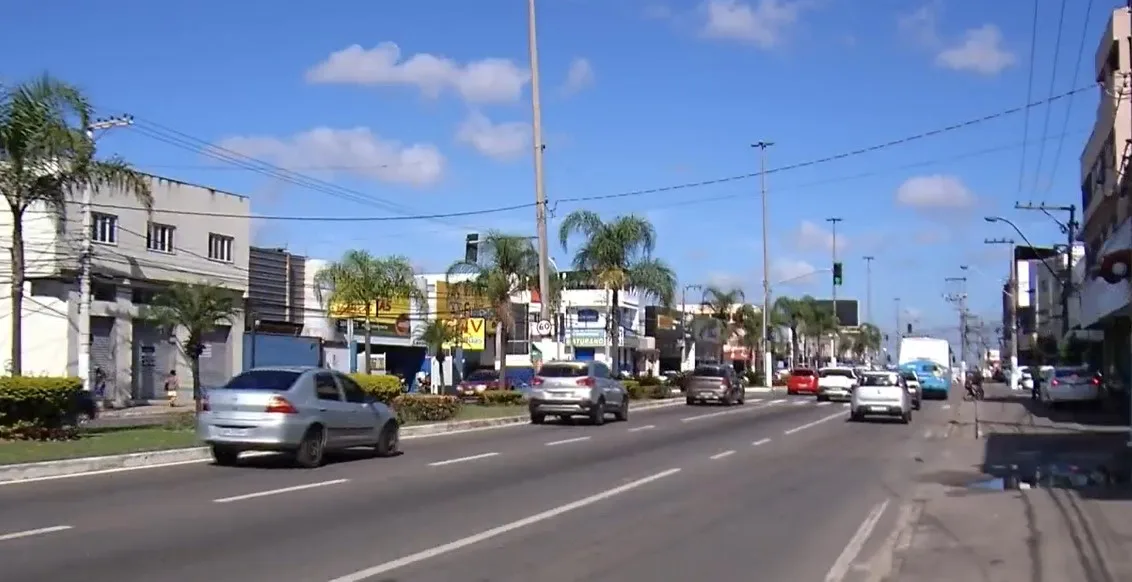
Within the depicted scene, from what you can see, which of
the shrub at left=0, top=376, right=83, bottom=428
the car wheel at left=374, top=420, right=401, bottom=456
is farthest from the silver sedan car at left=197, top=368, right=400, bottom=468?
the shrub at left=0, top=376, right=83, bottom=428

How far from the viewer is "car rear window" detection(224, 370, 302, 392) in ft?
60.9

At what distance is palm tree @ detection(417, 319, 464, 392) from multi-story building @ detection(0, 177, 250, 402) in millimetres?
12227

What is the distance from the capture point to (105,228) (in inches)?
1736

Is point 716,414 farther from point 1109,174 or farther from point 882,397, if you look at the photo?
point 1109,174

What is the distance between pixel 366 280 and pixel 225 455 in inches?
1325

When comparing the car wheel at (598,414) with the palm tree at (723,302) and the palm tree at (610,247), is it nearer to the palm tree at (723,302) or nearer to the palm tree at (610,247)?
the palm tree at (610,247)

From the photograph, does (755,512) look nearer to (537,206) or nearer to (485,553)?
(485,553)

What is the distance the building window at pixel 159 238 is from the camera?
1821 inches

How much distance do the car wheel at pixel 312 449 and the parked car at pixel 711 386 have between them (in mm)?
Result: 31229

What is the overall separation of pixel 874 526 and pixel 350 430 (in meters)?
9.82

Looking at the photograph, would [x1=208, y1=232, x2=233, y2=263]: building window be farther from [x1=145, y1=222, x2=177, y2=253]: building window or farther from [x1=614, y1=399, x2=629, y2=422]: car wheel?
[x1=614, y1=399, x2=629, y2=422]: car wheel

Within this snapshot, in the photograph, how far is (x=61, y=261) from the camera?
41812mm

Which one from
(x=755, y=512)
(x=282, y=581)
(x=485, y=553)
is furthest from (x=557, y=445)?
(x=282, y=581)

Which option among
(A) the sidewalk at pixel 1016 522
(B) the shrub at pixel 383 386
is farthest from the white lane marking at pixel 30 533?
(B) the shrub at pixel 383 386
